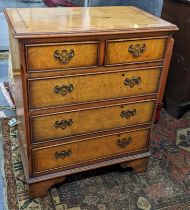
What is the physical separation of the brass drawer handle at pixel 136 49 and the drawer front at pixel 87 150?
18.9 inches

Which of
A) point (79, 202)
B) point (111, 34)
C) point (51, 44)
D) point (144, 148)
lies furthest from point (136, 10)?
point (79, 202)

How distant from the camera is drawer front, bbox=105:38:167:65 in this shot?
1399mm

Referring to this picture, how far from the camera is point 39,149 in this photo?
151 cm

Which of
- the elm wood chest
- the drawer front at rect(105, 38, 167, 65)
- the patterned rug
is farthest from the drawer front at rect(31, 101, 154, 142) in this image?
the patterned rug

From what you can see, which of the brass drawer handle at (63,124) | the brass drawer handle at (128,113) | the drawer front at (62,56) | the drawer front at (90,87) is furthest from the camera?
the brass drawer handle at (128,113)

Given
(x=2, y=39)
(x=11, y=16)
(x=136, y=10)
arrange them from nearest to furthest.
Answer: (x=11, y=16) → (x=136, y=10) → (x=2, y=39)

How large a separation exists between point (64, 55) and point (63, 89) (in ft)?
0.56

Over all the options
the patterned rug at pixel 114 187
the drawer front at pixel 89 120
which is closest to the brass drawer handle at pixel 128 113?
the drawer front at pixel 89 120

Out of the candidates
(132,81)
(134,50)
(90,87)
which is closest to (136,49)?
(134,50)

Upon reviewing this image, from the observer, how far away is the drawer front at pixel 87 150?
1556 millimetres

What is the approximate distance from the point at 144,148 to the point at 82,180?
0.43m

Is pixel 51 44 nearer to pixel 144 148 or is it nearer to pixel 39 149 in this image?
pixel 39 149

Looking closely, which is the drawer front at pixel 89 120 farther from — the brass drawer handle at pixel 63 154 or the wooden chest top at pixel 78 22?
the wooden chest top at pixel 78 22

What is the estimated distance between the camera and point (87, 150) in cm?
165
